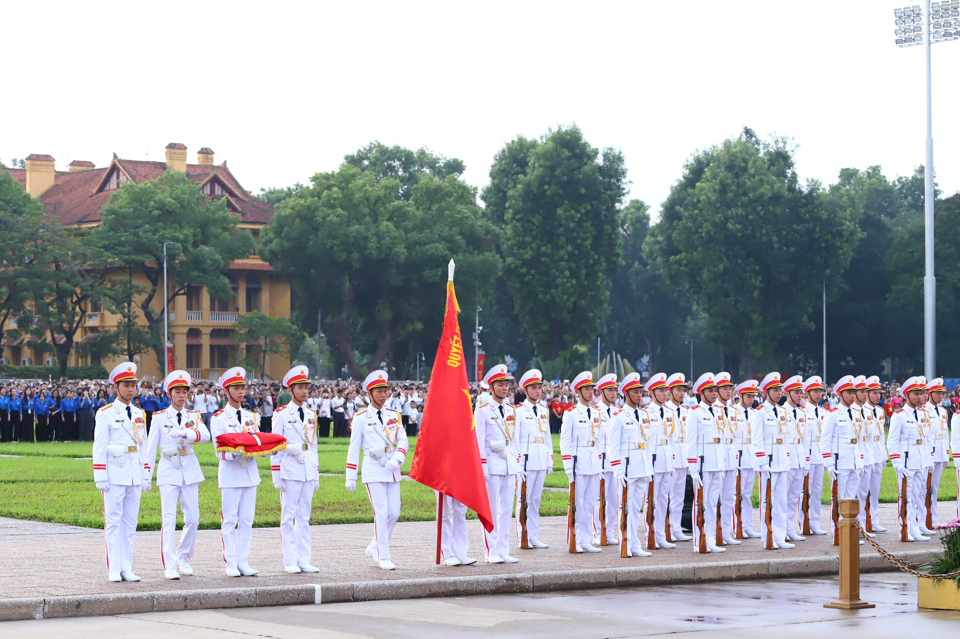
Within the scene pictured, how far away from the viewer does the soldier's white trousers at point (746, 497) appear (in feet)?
54.0

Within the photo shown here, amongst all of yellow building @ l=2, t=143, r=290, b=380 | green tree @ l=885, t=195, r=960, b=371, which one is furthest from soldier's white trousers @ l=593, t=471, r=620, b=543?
green tree @ l=885, t=195, r=960, b=371

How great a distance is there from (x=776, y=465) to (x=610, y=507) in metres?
2.19

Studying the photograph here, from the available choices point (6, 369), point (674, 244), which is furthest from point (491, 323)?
point (6, 369)

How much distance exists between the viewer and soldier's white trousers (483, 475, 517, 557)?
1377 centimetres

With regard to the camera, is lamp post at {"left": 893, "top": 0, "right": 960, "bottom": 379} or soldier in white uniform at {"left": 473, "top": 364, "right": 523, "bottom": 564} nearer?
soldier in white uniform at {"left": 473, "top": 364, "right": 523, "bottom": 564}

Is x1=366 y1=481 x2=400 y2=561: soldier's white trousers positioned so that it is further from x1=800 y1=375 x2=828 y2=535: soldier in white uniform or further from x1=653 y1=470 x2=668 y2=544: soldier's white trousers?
x1=800 y1=375 x2=828 y2=535: soldier in white uniform

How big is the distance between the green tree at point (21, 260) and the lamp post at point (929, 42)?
41.1 metres

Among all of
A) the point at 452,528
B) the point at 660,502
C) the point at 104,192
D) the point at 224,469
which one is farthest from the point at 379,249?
the point at 224,469

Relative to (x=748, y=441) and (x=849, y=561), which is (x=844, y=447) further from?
(x=849, y=561)

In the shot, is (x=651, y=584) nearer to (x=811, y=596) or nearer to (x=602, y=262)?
(x=811, y=596)

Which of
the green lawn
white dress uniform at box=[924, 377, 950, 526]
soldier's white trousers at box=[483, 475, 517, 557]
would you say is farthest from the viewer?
the green lawn

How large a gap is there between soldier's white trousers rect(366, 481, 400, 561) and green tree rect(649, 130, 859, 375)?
6029 cm

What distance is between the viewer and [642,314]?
10631cm

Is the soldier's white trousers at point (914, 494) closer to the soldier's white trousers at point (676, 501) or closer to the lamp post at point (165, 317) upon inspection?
the soldier's white trousers at point (676, 501)
